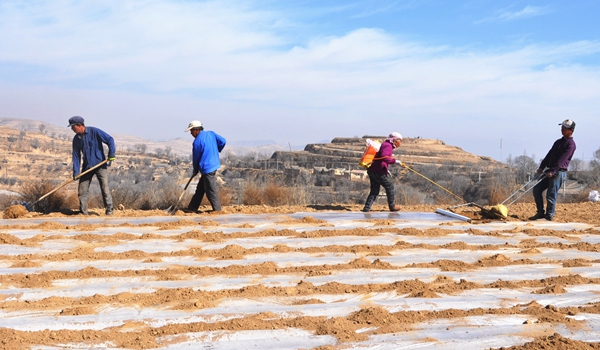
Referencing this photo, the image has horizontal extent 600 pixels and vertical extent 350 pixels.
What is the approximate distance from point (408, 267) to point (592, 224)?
4.57 metres

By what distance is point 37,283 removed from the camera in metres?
4.74

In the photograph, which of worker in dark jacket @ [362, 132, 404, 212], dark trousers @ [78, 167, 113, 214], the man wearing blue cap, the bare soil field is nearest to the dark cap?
the man wearing blue cap

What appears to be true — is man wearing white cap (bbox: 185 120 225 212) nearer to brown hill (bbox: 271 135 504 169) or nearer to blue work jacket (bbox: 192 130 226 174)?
blue work jacket (bbox: 192 130 226 174)

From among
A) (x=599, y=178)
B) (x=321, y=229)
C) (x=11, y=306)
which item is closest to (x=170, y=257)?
(x=11, y=306)

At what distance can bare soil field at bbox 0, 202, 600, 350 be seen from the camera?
11.9ft

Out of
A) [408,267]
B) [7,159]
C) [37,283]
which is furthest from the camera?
[7,159]

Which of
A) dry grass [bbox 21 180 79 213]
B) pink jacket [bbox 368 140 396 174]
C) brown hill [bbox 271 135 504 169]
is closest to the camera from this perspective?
pink jacket [bbox 368 140 396 174]

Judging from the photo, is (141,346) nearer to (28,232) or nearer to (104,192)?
(28,232)

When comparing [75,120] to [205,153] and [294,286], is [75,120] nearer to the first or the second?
[205,153]

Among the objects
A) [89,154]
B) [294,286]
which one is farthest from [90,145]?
[294,286]

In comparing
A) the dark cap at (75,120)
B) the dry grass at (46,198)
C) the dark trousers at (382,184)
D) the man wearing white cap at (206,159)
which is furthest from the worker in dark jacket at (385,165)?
the dry grass at (46,198)

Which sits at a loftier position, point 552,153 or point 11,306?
point 552,153

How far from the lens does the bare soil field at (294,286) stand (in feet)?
11.9

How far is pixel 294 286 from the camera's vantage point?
4758mm
